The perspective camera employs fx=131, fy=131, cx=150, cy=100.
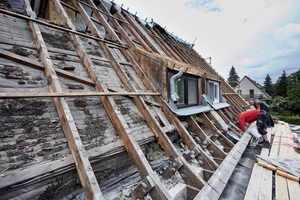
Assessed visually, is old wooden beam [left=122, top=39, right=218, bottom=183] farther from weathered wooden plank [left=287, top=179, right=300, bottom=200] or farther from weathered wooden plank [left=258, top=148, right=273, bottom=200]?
weathered wooden plank [left=287, top=179, right=300, bottom=200]

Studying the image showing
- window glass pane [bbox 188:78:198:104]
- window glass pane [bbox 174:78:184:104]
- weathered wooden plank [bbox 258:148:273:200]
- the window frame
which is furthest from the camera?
window glass pane [bbox 188:78:198:104]

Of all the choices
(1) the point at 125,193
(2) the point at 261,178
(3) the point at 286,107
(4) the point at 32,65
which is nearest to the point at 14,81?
(4) the point at 32,65

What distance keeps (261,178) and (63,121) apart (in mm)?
3480

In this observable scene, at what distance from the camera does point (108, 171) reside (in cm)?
181

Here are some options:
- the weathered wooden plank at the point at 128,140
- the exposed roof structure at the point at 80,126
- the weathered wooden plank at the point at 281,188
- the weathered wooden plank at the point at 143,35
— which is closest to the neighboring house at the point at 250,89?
the weathered wooden plank at the point at 143,35

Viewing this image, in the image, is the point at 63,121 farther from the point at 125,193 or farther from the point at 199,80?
the point at 199,80

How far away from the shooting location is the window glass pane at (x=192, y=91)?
4133 millimetres

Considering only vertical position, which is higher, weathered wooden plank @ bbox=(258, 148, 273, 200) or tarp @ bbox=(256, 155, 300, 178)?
weathered wooden plank @ bbox=(258, 148, 273, 200)

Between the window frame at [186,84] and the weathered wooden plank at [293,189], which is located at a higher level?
the window frame at [186,84]

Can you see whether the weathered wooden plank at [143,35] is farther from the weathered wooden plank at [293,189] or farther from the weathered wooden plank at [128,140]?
the weathered wooden plank at [293,189]

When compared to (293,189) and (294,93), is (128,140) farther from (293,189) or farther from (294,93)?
(294,93)

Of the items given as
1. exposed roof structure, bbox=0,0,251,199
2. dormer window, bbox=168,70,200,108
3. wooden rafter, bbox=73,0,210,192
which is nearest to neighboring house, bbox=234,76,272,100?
dormer window, bbox=168,70,200,108

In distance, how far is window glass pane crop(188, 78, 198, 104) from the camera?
4.13m

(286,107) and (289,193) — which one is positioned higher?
(289,193)
